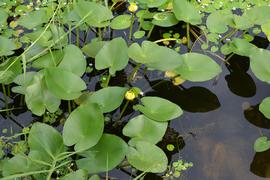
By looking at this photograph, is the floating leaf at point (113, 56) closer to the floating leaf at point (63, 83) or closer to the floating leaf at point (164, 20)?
the floating leaf at point (63, 83)

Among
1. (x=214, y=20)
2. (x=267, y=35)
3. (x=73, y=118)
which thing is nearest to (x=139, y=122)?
(x=73, y=118)

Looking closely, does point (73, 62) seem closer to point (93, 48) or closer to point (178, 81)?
point (93, 48)

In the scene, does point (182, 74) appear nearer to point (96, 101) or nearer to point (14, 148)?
point (96, 101)

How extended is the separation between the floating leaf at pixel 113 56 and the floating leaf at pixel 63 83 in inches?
4.9

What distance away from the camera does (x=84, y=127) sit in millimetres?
1268

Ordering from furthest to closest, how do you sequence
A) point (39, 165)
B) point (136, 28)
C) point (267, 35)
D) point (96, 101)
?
point (136, 28) < point (267, 35) < point (96, 101) < point (39, 165)

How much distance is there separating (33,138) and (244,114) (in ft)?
2.50

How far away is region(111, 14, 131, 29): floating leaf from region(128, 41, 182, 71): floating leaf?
0.32 meters

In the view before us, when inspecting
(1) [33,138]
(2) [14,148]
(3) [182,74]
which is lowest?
(2) [14,148]

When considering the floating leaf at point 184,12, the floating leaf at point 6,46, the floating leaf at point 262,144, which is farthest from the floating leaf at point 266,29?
the floating leaf at point 6,46

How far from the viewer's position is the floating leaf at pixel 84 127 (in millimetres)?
1240

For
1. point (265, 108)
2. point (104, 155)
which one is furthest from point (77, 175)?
point (265, 108)

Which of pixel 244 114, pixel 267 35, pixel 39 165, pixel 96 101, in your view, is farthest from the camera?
pixel 267 35

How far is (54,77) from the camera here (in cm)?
133
